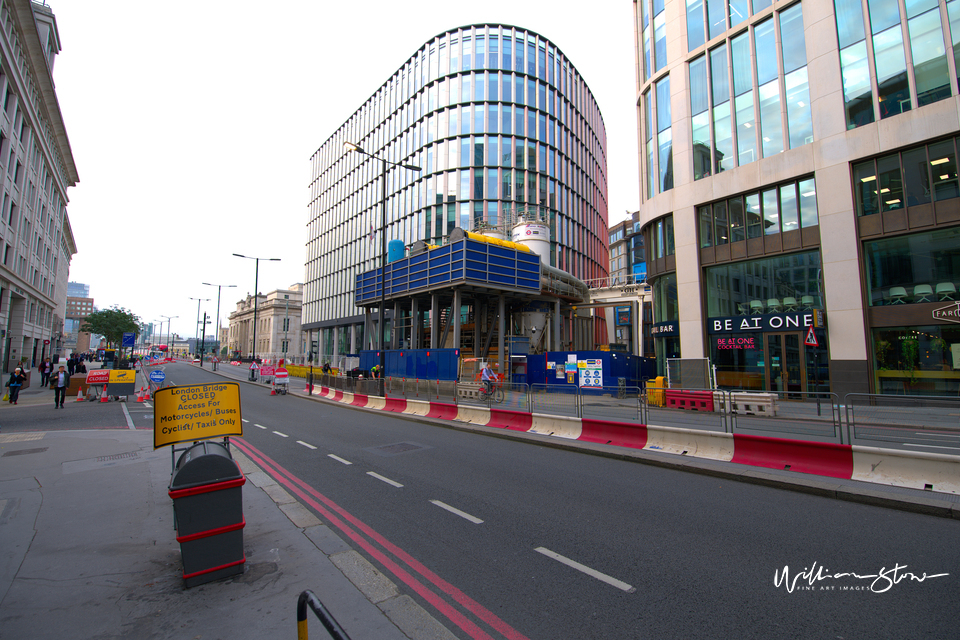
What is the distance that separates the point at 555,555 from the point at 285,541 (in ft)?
9.74

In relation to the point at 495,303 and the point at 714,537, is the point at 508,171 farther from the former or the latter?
the point at 714,537

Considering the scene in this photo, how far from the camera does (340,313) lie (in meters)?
56.5

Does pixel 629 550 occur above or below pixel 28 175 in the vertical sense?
below

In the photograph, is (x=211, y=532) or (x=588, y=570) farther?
(x=588, y=570)

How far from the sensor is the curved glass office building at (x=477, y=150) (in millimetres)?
43625

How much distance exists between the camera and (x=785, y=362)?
19109 mm

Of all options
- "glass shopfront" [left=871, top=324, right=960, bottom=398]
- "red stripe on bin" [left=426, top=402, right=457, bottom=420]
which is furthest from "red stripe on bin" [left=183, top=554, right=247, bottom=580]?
"glass shopfront" [left=871, top=324, right=960, bottom=398]

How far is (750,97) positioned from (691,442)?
19.6m

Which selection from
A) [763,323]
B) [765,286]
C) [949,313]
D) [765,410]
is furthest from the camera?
[765,286]

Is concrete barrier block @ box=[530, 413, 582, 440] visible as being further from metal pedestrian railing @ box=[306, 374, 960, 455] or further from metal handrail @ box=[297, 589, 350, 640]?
metal handrail @ box=[297, 589, 350, 640]

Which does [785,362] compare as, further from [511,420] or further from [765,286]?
[511,420]

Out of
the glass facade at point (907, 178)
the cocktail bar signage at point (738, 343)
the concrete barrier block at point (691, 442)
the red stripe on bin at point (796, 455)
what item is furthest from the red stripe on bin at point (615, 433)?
the glass facade at point (907, 178)

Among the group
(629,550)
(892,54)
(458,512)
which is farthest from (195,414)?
(892,54)

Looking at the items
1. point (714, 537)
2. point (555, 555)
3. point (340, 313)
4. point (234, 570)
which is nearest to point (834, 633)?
point (714, 537)
